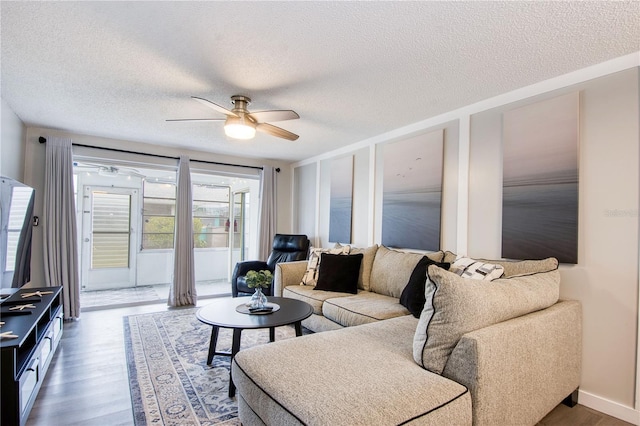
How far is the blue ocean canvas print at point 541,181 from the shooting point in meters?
2.25

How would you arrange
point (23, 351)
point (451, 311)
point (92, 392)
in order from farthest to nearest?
point (92, 392)
point (23, 351)
point (451, 311)

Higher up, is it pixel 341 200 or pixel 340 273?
pixel 341 200

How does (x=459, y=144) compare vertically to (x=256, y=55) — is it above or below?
below

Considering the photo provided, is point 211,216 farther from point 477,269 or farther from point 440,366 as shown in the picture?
point 440,366

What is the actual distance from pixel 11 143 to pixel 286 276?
3.12m

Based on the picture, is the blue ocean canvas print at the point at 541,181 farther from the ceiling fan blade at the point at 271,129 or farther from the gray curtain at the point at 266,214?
the gray curtain at the point at 266,214

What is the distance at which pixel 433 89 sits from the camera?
2576 millimetres

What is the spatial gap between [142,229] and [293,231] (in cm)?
294

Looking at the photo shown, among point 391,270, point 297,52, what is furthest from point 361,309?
point 297,52

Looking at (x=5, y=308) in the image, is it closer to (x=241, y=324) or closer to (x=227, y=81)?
(x=241, y=324)

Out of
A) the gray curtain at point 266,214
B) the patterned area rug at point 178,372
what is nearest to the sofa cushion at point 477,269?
the patterned area rug at point 178,372

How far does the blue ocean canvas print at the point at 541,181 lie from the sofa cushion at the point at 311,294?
1613 mm

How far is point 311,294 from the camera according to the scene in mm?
3260

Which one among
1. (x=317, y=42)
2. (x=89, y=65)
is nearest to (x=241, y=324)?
(x=317, y=42)
